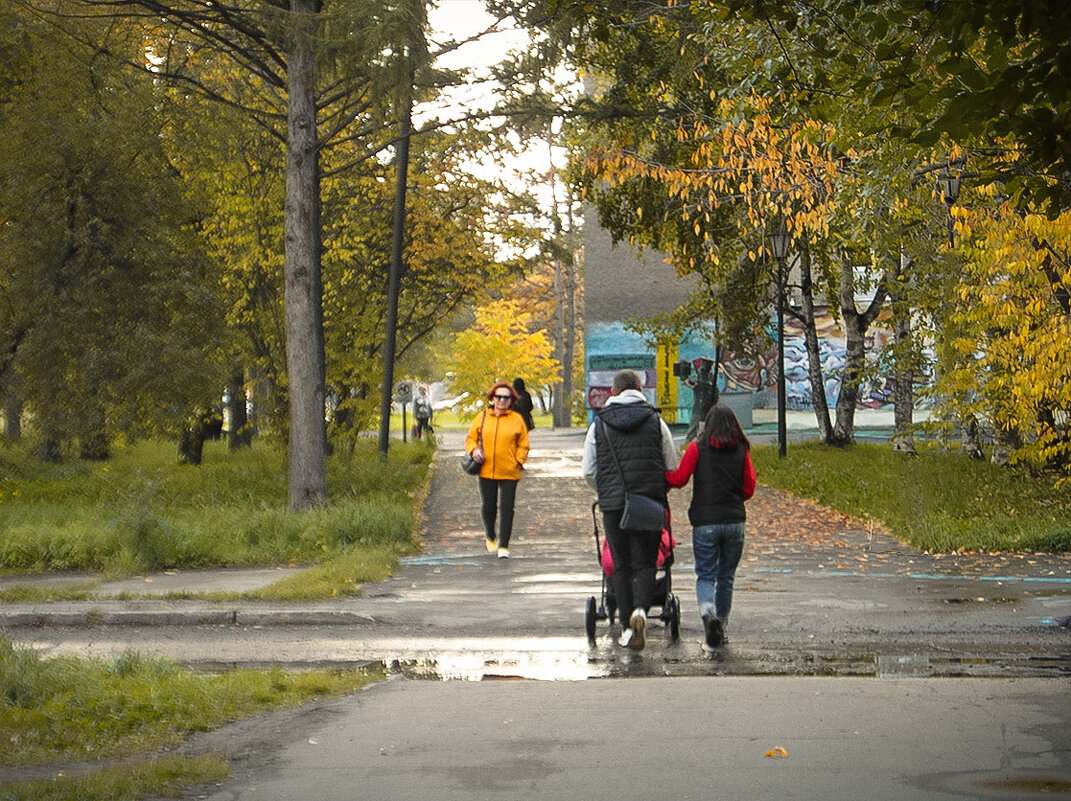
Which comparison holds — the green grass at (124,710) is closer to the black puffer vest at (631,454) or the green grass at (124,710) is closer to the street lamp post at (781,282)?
the black puffer vest at (631,454)

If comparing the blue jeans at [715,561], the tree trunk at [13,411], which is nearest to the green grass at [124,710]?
the blue jeans at [715,561]

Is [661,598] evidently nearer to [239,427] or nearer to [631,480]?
[631,480]

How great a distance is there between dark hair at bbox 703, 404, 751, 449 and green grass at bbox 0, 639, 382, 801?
9.34 ft

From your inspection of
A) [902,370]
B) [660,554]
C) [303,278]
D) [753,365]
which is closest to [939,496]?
[902,370]

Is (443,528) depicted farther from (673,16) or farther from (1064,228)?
(1064,228)

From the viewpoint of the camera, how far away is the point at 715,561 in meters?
10.5

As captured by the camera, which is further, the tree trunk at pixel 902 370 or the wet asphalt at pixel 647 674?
the tree trunk at pixel 902 370

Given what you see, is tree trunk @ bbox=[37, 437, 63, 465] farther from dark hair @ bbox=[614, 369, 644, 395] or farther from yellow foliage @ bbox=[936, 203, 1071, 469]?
dark hair @ bbox=[614, 369, 644, 395]

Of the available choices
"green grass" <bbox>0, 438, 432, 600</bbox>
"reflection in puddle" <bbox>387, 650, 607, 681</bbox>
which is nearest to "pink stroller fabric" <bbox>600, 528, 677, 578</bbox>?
"reflection in puddle" <bbox>387, 650, 607, 681</bbox>

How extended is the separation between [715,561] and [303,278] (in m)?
10.1

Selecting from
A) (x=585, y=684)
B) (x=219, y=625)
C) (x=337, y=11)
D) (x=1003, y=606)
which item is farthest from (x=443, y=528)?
(x=585, y=684)

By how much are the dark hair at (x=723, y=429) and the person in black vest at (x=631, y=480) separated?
0.30m

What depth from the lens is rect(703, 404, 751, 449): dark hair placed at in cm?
1031

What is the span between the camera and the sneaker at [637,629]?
10.1 meters
